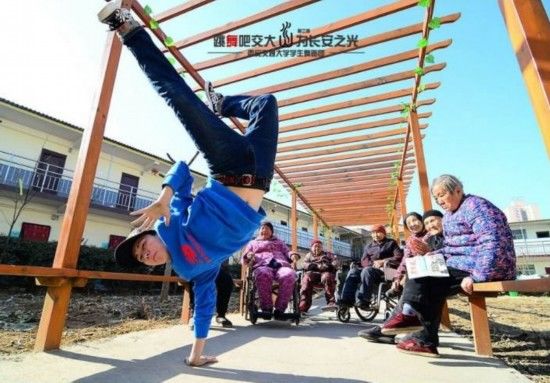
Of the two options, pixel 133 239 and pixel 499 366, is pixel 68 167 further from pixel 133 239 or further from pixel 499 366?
pixel 499 366

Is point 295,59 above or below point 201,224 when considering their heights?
above

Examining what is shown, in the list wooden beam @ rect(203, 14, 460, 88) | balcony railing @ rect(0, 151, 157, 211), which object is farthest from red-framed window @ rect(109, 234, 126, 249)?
wooden beam @ rect(203, 14, 460, 88)

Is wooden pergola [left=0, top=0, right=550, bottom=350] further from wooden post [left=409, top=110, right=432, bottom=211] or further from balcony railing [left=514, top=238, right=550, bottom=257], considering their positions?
balcony railing [left=514, top=238, right=550, bottom=257]

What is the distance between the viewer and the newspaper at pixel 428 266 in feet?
8.00

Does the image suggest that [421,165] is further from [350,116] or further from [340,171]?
[340,171]

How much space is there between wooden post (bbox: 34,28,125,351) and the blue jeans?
2.82 feet

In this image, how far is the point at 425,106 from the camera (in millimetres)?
5016

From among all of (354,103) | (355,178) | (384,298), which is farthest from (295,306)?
(355,178)

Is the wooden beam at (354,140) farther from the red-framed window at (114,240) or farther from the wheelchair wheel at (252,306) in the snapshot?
the red-framed window at (114,240)

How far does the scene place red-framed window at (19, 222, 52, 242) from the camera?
1369 cm

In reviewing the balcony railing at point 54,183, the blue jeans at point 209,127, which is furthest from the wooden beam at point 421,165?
the balcony railing at point 54,183

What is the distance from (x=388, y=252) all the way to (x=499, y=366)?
2.82 metres

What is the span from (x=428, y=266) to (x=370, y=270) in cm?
211

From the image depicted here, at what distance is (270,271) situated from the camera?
4.08m
